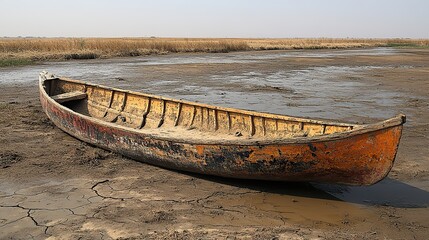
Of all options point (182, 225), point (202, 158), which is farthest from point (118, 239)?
point (202, 158)

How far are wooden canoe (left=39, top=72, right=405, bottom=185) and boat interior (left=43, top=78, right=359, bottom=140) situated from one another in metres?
0.02

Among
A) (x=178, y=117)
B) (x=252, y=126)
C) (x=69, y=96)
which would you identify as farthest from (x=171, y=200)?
(x=69, y=96)

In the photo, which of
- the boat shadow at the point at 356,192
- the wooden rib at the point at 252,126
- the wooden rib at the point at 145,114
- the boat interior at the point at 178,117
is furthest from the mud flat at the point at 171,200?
the wooden rib at the point at 145,114

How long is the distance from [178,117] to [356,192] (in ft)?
11.1

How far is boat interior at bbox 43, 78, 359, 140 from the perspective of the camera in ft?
18.1

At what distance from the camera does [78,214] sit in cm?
425

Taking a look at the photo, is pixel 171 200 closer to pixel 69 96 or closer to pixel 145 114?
pixel 145 114

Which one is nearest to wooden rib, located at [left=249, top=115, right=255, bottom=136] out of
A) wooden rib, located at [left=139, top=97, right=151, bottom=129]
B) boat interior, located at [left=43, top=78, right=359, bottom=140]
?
boat interior, located at [left=43, top=78, right=359, bottom=140]

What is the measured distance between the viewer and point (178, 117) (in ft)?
23.2

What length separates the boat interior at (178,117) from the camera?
18.1 ft

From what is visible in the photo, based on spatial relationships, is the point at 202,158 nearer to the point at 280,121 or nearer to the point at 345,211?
the point at 280,121

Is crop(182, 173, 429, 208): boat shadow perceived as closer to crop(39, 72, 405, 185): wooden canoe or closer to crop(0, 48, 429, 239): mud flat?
crop(0, 48, 429, 239): mud flat

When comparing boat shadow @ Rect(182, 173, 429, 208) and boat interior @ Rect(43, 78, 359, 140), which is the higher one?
boat interior @ Rect(43, 78, 359, 140)

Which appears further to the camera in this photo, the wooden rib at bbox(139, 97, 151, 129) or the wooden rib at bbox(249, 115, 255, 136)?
the wooden rib at bbox(139, 97, 151, 129)
